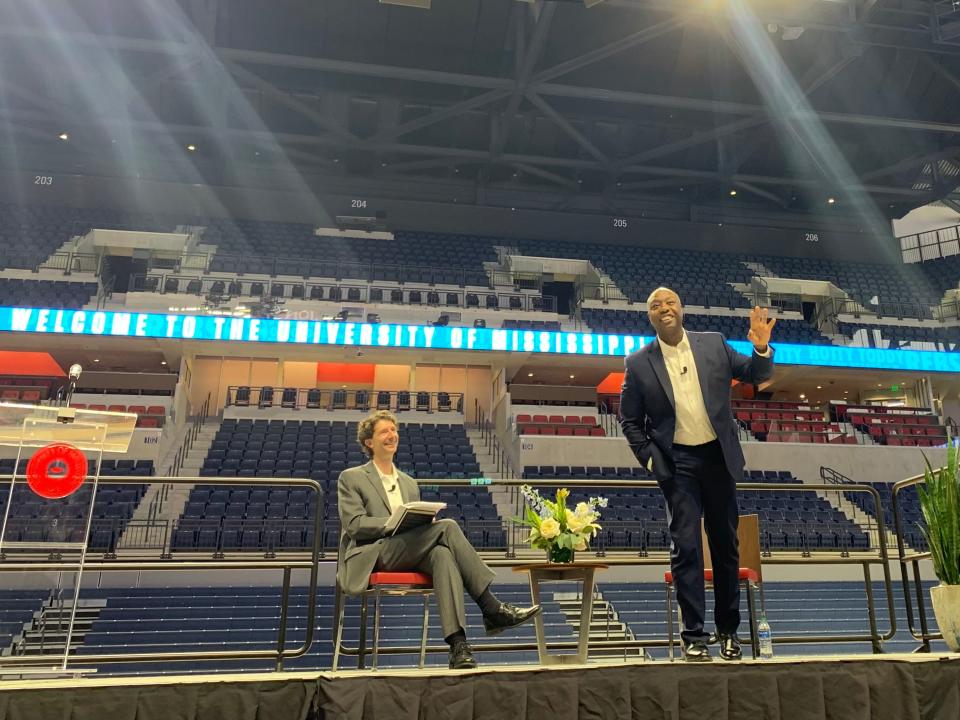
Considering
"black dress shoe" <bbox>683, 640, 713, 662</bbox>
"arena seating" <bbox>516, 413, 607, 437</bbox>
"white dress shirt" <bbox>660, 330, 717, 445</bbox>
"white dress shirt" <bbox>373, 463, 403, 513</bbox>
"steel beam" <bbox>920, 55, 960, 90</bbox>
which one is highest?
"steel beam" <bbox>920, 55, 960, 90</bbox>

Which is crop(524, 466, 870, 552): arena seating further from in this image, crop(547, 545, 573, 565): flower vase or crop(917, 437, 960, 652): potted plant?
crop(917, 437, 960, 652): potted plant

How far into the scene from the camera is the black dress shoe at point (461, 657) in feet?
9.07

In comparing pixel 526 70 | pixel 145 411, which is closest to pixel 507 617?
pixel 145 411

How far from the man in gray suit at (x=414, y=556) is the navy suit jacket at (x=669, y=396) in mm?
836

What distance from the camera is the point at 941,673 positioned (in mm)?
2688

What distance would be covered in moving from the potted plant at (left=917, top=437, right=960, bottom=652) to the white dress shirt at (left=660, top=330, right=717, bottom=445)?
109 cm

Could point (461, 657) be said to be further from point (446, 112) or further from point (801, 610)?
point (446, 112)

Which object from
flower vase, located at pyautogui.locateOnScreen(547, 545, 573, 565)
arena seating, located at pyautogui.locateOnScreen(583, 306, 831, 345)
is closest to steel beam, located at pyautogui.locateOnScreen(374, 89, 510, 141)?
arena seating, located at pyautogui.locateOnScreen(583, 306, 831, 345)

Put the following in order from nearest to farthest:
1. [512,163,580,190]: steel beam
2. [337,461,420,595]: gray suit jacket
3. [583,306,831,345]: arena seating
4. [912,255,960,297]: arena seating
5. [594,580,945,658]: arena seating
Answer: [337,461,420,595]: gray suit jacket < [594,580,945,658]: arena seating < [583,306,831,345]: arena seating < [512,163,580,190]: steel beam < [912,255,960,297]: arena seating

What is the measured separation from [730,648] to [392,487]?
1658 millimetres

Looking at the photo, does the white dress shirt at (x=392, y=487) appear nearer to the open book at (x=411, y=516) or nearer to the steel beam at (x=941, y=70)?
the open book at (x=411, y=516)

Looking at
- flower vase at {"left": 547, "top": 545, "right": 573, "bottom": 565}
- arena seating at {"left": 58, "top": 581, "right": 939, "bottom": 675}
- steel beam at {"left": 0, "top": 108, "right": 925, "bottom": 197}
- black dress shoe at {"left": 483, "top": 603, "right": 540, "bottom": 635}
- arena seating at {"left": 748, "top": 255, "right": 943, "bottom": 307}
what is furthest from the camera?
arena seating at {"left": 748, "top": 255, "right": 943, "bottom": 307}

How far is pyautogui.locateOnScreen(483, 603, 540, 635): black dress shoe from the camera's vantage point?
294 centimetres

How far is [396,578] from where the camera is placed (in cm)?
310
